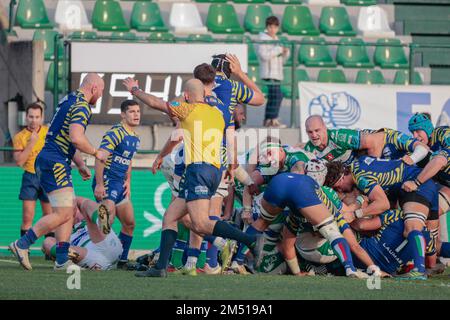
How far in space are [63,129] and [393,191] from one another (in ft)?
11.4

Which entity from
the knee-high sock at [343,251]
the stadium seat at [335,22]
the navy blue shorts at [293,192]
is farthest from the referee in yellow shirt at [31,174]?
the stadium seat at [335,22]

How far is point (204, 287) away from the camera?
9148mm

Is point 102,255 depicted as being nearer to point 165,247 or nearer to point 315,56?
point 165,247

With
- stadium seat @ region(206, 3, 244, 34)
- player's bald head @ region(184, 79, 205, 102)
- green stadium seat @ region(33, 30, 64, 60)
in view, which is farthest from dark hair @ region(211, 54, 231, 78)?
stadium seat @ region(206, 3, 244, 34)

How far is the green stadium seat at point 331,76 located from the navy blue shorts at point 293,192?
8.91 meters

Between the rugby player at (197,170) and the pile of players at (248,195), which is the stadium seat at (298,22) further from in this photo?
the rugby player at (197,170)

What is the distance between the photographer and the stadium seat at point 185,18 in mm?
19688

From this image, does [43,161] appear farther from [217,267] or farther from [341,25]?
[341,25]

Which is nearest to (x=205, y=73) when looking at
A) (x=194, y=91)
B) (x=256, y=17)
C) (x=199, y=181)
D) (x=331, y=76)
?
(x=194, y=91)

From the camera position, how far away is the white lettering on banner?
1652 centimetres

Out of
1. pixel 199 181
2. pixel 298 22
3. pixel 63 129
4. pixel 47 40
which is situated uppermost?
pixel 298 22

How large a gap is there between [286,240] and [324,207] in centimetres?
77

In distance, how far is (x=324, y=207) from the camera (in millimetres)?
10344

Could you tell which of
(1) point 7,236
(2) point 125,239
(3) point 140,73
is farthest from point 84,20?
(2) point 125,239
